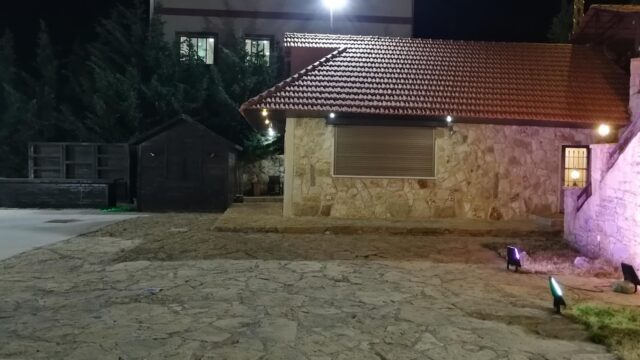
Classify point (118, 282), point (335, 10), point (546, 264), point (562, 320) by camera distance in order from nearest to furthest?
point (562, 320) < point (118, 282) < point (546, 264) < point (335, 10)

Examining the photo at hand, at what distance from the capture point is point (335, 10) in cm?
2784

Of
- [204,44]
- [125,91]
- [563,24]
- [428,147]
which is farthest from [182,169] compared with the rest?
[563,24]

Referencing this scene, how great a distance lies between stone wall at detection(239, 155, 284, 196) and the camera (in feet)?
78.2

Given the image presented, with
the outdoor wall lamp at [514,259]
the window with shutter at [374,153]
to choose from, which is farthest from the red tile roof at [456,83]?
the outdoor wall lamp at [514,259]

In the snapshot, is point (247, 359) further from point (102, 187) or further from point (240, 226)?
point (102, 187)

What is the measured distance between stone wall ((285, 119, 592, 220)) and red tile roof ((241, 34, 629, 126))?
24.1 inches

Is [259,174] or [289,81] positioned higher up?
[289,81]

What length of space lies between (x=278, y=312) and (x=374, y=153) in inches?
366

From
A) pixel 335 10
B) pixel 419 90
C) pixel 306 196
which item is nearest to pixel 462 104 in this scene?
pixel 419 90

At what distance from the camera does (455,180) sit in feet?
49.8

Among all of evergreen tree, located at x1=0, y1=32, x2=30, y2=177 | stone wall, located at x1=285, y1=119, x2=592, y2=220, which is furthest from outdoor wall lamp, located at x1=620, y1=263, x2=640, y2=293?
evergreen tree, located at x1=0, y1=32, x2=30, y2=177

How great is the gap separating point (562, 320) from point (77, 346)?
4956 mm

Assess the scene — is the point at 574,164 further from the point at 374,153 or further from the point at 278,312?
the point at 278,312

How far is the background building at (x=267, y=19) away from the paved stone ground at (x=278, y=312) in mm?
19827
